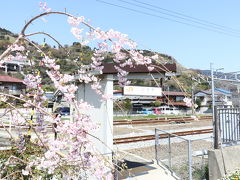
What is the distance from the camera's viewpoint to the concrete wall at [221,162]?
5.13 metres

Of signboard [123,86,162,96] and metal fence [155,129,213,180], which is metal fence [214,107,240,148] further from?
signboard [123,86,162,96]

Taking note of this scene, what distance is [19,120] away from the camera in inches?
98.7

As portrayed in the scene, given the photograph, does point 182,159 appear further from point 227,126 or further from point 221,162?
point 227,126

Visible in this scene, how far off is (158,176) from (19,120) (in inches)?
153

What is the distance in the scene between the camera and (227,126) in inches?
232

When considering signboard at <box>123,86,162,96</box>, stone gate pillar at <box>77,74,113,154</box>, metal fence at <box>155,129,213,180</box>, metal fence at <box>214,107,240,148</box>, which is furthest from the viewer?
metal fence at <box>214,107,240,148</box>

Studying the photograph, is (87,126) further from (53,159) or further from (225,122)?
(225,122)

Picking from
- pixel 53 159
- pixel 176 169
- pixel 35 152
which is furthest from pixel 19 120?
pixel 176 169

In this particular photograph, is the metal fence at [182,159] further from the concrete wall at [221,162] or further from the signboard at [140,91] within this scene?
the signboard at [140,91]

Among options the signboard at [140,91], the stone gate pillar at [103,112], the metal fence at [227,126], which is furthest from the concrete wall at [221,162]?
the stone gate pillar at [103,112]

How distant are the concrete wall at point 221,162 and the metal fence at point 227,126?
0.82 ft

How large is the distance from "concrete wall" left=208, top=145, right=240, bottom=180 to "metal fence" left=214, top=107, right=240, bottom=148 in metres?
0.25

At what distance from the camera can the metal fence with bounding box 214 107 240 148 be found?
5633 millimetres

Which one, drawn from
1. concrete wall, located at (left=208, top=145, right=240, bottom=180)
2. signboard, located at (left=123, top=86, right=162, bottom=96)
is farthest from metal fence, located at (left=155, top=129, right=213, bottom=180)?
signboard, located at (left=123, top=86, right=162, bottom=96)
